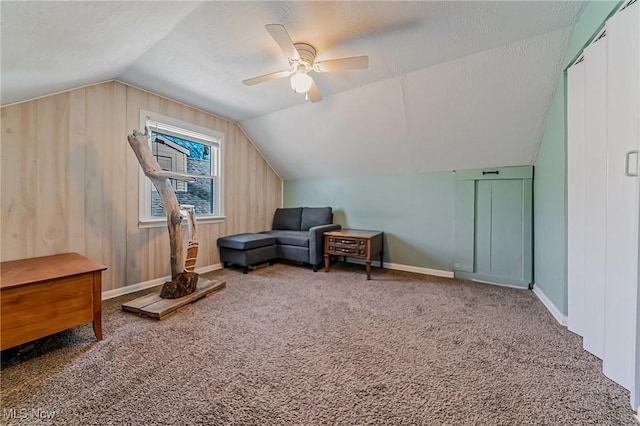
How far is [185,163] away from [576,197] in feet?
13.7

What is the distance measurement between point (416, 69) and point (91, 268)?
3352 millimetres

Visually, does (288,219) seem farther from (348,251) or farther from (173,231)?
(173,231)

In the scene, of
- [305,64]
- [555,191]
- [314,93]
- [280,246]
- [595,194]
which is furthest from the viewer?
[280,246]

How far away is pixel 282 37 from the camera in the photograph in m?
1.69

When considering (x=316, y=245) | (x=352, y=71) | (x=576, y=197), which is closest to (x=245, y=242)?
(x=316, y=245)

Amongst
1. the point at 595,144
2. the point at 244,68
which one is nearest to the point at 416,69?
the point at 595,144

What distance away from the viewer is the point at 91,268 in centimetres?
177

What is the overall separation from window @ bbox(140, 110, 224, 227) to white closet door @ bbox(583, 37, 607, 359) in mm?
3425

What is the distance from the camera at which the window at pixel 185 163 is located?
2.99 m

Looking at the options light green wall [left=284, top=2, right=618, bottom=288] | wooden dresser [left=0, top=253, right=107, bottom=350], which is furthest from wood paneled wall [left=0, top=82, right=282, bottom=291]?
light green wall [left=284, top=2, right=618, bottom=288]

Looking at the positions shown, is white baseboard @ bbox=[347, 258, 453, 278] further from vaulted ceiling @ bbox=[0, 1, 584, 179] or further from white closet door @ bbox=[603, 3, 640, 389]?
white closet door @ bbox=[603, 3, 640, 389]

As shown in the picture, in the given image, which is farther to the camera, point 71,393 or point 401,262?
point 401,262

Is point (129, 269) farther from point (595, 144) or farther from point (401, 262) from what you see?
point (595, 144)

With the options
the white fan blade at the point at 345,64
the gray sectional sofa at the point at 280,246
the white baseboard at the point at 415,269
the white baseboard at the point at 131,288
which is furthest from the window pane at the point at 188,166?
the white baseboard at the point at 415,269
